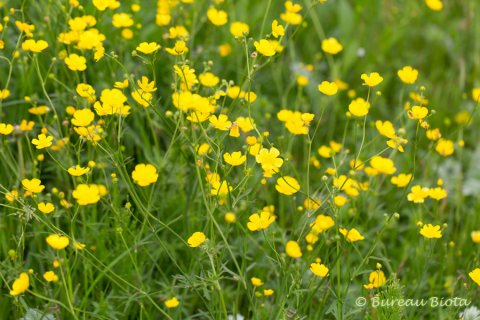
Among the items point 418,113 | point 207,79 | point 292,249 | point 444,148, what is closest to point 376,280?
point 292,249

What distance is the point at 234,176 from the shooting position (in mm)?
2057

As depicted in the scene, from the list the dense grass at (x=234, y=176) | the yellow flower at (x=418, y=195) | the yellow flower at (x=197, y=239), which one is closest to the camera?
the yellow flower at (x=197, y=239)

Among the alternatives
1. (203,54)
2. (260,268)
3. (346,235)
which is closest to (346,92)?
(203,54)

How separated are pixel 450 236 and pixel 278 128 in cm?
69

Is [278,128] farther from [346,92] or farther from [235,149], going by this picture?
[346,92]

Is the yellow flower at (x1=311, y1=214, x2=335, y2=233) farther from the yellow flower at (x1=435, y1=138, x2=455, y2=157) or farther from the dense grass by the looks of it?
the yellow flower at (x1=435, y1=138, x2=455, y2=157)

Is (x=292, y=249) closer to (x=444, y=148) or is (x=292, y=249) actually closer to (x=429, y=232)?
(x=429, y=232)

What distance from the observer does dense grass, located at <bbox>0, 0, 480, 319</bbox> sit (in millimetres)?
1557

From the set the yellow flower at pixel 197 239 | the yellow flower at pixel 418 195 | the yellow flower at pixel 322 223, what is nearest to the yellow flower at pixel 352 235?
the yellow flower at pixel 322 223

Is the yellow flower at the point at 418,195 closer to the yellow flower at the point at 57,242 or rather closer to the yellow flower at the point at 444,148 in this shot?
the yellow flower at the point at 444,148

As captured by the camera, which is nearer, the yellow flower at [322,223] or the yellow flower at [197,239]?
the yellow flower at [197,239]

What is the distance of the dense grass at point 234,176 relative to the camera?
5.11 ft

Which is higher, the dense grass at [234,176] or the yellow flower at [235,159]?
the yellow flower at [235,159]

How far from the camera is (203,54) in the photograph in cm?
236
